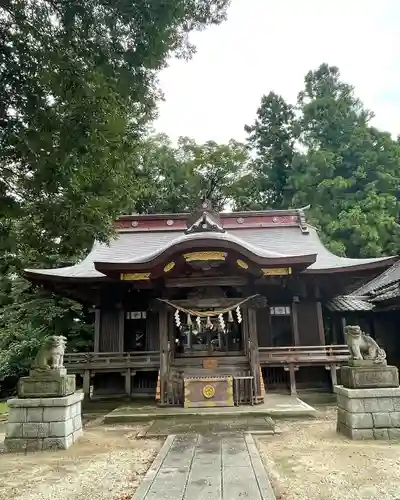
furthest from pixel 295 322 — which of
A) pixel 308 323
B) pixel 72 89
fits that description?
pixel 72 89

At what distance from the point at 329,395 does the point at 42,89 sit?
10.8 m

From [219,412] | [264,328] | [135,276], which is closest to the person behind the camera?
[219,412]

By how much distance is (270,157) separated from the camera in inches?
1395

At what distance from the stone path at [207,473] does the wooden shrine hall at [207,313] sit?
331cm

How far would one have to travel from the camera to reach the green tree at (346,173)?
77.2 ft

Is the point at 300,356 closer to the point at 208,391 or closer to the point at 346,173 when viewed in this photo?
the point at 208,391

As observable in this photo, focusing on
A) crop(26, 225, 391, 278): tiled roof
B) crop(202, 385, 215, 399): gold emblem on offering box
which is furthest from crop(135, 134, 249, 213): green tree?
crop(202, 385, 215, 399): gold emblem on offering box

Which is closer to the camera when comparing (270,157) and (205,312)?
(205,312)

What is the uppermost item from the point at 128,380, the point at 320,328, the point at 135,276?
the point at 135,276

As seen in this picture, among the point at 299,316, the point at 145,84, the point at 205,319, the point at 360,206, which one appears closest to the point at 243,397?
the point at 205,319

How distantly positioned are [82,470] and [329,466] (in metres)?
3.16

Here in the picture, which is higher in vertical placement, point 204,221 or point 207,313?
point 204,221

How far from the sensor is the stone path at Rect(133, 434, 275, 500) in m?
4.10

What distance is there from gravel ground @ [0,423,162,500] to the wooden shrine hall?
3071 millimetres
